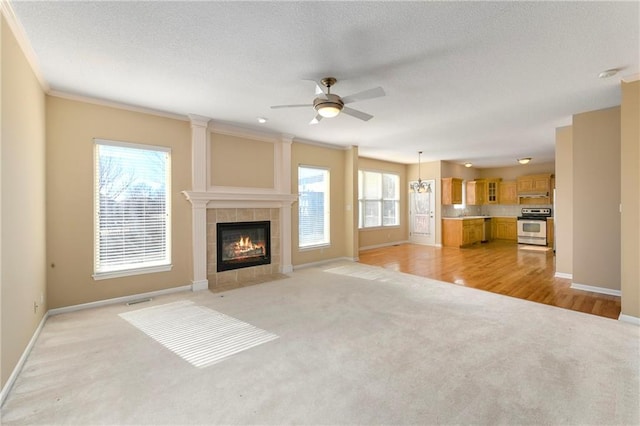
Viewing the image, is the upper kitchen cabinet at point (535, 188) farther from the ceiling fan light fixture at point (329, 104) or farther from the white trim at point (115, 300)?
the white trim at point (115, 300)

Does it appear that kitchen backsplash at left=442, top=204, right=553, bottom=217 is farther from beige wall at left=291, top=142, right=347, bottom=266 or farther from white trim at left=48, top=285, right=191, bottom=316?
white trim at left=48, top=285, right=191, bottom=316

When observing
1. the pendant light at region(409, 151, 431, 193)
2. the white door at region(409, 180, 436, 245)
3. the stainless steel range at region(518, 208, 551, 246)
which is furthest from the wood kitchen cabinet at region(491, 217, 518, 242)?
Result: the pendant light at region(409, 151, 431, 193)

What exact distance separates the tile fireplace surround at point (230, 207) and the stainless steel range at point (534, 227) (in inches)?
304

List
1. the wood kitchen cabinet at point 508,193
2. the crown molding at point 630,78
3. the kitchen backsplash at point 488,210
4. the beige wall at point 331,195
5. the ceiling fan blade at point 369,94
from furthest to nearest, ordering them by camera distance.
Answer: the wood kitchen cabinet at point 508,193 < the kitchen backsplash at point 488,210 < the beige wall at point 331,195 < the crown molding at point 630,78 < the ceiling fan blade at point 369,94

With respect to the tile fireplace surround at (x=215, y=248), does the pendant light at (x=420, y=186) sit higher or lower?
higher

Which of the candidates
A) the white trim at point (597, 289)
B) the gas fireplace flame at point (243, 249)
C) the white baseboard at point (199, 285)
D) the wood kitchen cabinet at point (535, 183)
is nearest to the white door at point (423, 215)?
the wood kitchen cabinet at point (535, 183)

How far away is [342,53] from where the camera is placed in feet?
8.54

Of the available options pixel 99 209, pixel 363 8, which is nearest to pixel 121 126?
pixel 99 209

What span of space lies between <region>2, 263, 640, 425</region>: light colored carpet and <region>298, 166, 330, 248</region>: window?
276 centimetres

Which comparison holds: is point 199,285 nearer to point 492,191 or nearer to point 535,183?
point 492,191

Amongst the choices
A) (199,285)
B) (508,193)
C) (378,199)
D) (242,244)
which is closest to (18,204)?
(199,285)

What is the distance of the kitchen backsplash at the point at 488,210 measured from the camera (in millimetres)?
9617

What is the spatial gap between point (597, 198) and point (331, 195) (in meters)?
4.55

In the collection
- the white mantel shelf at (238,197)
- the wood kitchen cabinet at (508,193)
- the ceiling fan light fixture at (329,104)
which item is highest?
the ceiling fan light fixture at (329,104)
